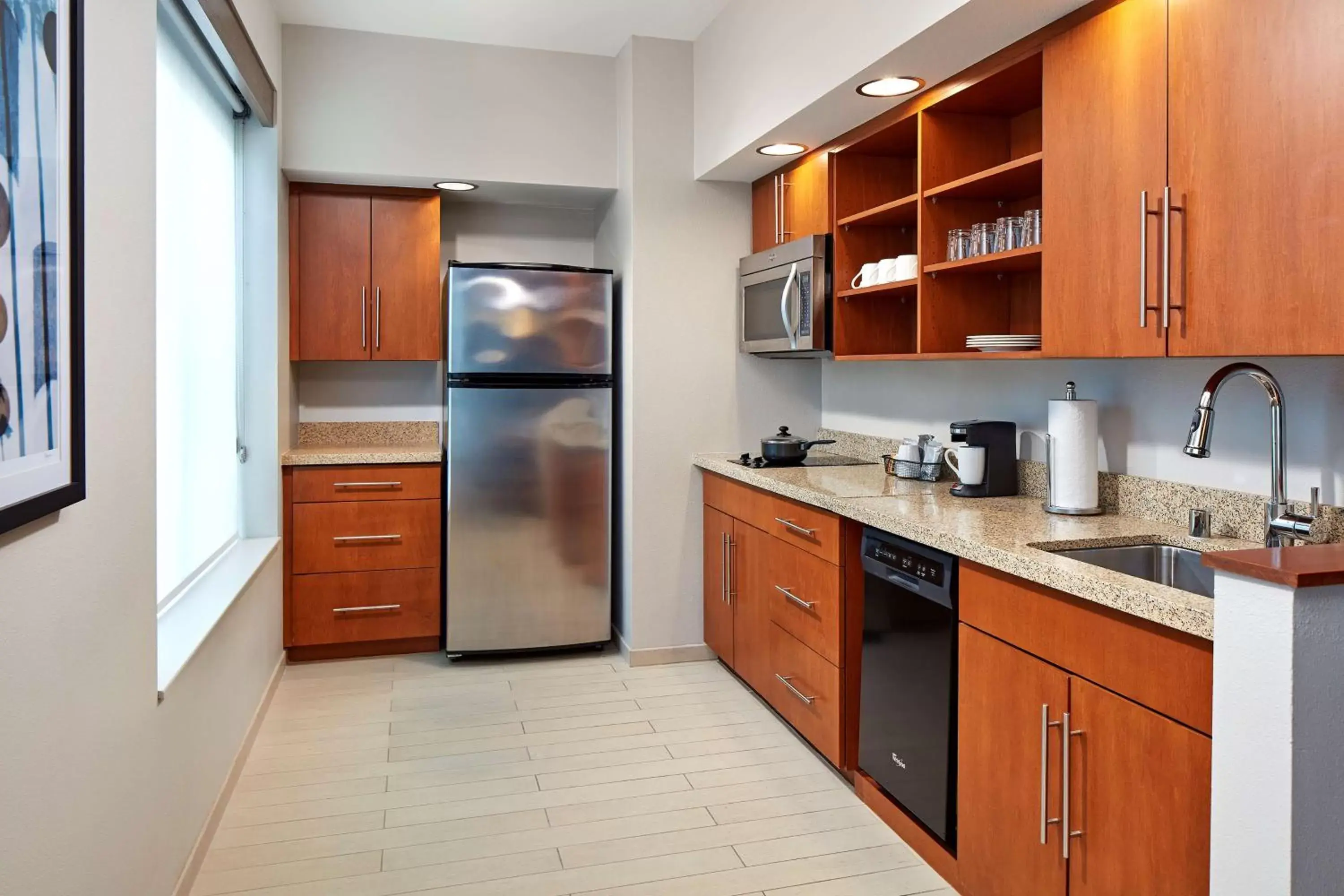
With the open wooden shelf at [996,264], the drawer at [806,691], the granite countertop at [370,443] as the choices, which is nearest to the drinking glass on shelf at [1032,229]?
the open wooden shelf at [996,264]

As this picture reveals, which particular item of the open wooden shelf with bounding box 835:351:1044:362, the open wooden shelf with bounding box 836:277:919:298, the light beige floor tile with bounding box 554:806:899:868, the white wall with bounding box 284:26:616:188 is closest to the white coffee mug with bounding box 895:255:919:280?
the open wooden shelf with bounding box 836:277:919:298

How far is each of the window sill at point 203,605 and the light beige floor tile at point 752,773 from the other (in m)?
1.48

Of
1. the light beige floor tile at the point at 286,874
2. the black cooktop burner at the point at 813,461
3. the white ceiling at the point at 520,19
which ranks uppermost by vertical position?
the white ceiling at the point at 520,19

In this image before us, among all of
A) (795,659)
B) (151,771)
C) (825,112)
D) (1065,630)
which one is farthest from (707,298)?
(151,771)

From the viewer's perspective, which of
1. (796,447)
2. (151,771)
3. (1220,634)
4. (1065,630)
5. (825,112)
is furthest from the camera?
(796,447)

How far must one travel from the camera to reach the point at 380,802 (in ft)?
9.11

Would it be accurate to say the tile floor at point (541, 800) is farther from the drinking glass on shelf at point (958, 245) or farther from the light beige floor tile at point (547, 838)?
the drinking glass on shelf at point (958, 245)

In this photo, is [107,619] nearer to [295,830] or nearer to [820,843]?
[295,830]

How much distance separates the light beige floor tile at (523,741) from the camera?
3.13 meters

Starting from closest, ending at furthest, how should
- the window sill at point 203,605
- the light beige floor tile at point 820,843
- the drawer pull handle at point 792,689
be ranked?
the window sill at point 203,605
the light beige floor tile at point 820,843
the drawer pull handle at point 792,689

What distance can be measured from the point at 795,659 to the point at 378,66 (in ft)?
9.83

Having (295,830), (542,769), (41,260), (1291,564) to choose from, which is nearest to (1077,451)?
(1291,564)

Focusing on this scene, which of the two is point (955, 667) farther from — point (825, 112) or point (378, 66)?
point (378, 66)

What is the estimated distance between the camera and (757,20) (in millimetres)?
3369
